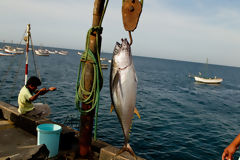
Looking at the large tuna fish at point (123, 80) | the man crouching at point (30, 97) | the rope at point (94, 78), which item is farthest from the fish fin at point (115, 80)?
the man crouching at point (30, 97)

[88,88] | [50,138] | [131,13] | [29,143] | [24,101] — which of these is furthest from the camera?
[24,101]

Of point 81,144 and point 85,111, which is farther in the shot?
point 81,144

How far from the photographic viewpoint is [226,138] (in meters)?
16.3

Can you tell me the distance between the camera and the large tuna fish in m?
3.21

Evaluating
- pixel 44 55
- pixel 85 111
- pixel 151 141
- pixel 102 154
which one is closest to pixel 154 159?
pixel 151 141

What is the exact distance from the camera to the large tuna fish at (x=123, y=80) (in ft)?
10.5

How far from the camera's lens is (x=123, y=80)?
10.7 ft

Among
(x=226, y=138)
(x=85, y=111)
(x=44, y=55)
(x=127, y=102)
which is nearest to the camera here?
(x=127, y=102)

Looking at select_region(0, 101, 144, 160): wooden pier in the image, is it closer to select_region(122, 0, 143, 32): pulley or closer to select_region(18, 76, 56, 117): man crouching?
select_region(18, 76, 56, 117): man crouching

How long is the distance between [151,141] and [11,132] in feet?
31.5

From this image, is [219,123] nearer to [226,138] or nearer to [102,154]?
[226,138]

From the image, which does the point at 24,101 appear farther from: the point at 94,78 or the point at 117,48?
the point at 117,48

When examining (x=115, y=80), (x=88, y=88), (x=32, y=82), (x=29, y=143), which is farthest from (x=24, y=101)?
(x=115, y=80)

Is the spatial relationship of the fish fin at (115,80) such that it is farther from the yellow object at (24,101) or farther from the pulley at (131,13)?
the yellow object at (24,101)
